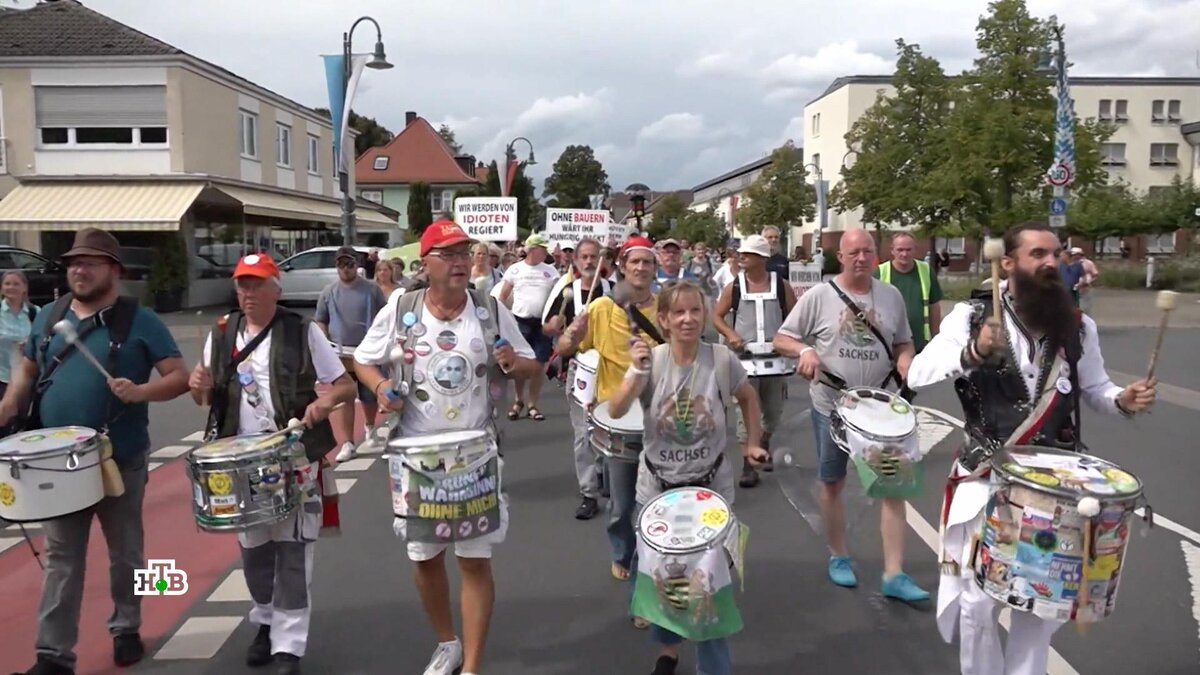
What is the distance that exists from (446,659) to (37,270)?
2174 centimetres

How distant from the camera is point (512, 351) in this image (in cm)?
439

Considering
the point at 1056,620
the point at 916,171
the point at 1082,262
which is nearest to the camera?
the point at 1056,620

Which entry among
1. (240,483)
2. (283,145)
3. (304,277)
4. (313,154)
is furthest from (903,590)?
(313,154)

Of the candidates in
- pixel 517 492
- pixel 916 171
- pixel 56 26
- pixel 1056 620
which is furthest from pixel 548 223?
pixel 56 26

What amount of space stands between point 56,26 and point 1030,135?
25.8 meters

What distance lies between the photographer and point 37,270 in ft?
73.2

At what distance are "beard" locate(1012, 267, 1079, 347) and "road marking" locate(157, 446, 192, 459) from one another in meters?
8.00

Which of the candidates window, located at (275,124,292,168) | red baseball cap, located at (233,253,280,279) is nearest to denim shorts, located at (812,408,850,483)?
red baseball cap, located at (233,253,280,279)

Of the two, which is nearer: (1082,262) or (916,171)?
(1082,262)

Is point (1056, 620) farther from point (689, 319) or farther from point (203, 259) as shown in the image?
point (203, 259)

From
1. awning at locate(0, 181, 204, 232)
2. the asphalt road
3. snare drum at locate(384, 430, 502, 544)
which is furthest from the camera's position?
awning at locate(0, 181, 204, 232)

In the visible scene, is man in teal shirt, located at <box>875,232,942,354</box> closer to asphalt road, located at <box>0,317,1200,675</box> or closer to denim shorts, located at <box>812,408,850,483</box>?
asphalt road, located at <box>0,317,1200,675</box>

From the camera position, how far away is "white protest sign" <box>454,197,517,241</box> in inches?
498

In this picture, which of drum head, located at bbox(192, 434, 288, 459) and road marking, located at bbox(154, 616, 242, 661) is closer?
drum head, located at bbox(192, 434, 288, 459)
